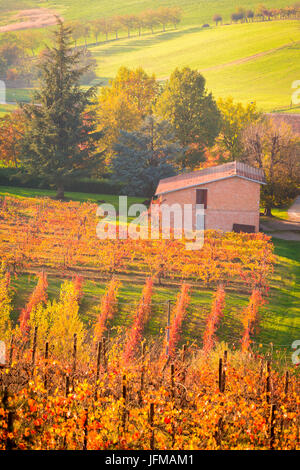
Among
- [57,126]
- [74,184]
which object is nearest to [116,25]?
[74,184]

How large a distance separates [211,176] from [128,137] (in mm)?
10687

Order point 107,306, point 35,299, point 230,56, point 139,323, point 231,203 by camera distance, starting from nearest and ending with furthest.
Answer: point 139,323 < point 107,306 < point 35,299 < point 231,203 < point 230,56

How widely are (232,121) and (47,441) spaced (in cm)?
4943

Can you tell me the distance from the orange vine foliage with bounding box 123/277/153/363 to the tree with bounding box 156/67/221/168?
28.0 m

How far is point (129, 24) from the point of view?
14512cm

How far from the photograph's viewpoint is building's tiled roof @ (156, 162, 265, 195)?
3872 cm

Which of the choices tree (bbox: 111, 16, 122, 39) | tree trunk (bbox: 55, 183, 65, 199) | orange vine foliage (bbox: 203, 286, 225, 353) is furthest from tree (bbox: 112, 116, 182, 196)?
tree (bbox: 111, 16, 122, 39)

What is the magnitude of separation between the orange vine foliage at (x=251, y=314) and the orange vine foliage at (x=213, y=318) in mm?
1092

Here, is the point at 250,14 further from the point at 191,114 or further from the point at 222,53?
the point at 191,114

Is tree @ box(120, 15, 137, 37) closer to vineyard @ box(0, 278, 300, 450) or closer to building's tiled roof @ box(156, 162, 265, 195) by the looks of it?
building's tiled roof @ box(156, 162, 265, 195)

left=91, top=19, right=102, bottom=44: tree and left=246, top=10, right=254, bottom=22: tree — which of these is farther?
left=91, top=19, right=102, bottom=44: tree

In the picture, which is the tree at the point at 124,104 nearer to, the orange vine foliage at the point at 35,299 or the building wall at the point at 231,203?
the building wall at the point at 231,203

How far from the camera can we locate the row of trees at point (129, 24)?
144000 millimetres

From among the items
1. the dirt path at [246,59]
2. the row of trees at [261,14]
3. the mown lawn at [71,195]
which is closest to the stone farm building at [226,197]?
the mown lawn at [71,195]
